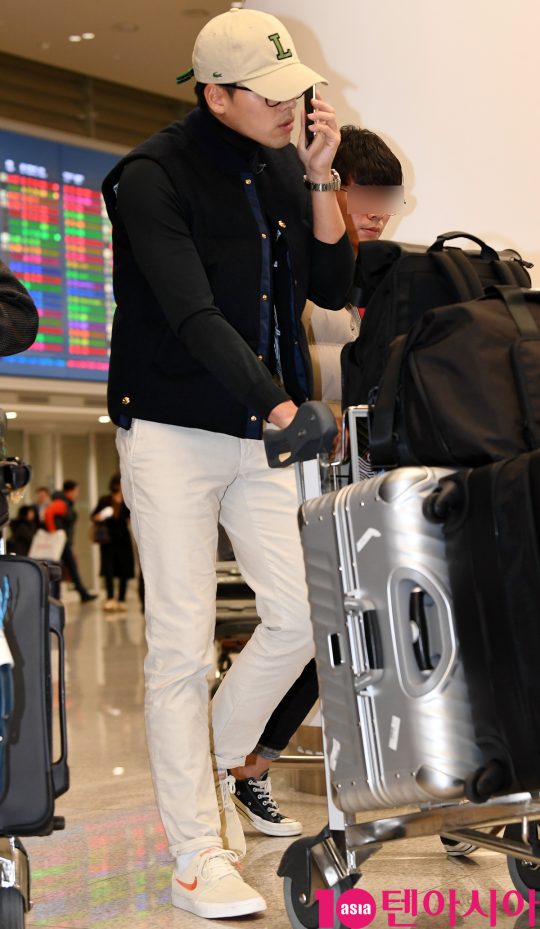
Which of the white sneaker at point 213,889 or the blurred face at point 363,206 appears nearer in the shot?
the white sneaker at point 213,889

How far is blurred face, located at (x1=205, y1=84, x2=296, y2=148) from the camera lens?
7.56ft

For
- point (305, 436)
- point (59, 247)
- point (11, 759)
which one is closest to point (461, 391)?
point (305, 436)

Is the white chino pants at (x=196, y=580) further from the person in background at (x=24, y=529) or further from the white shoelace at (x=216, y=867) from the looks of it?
the person in background at (x=24, y=529)

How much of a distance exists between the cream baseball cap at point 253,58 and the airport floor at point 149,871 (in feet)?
5.05

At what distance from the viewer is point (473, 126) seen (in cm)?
352

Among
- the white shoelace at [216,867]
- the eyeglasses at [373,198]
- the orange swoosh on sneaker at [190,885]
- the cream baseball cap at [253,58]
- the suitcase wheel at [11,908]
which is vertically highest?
the cream baseball cap at [253,58]

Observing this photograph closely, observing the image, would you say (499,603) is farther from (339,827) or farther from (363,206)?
(363,206)

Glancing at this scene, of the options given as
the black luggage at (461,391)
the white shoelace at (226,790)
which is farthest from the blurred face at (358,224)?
the white shoelace at (226,790)

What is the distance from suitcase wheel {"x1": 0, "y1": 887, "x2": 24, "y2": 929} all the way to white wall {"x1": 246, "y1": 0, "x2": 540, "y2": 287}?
2.39 metres

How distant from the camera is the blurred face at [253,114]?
230cm

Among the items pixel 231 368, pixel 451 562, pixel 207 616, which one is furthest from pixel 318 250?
pixel 451 562

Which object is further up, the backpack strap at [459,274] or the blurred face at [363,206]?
the blurred face at [363,206]

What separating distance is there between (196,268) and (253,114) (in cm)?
36

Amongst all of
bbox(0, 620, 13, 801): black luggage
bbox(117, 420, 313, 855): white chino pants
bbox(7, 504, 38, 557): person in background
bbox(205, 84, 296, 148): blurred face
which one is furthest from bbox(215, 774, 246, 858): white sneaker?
bbox(7, 504, 38, 557): person in background
